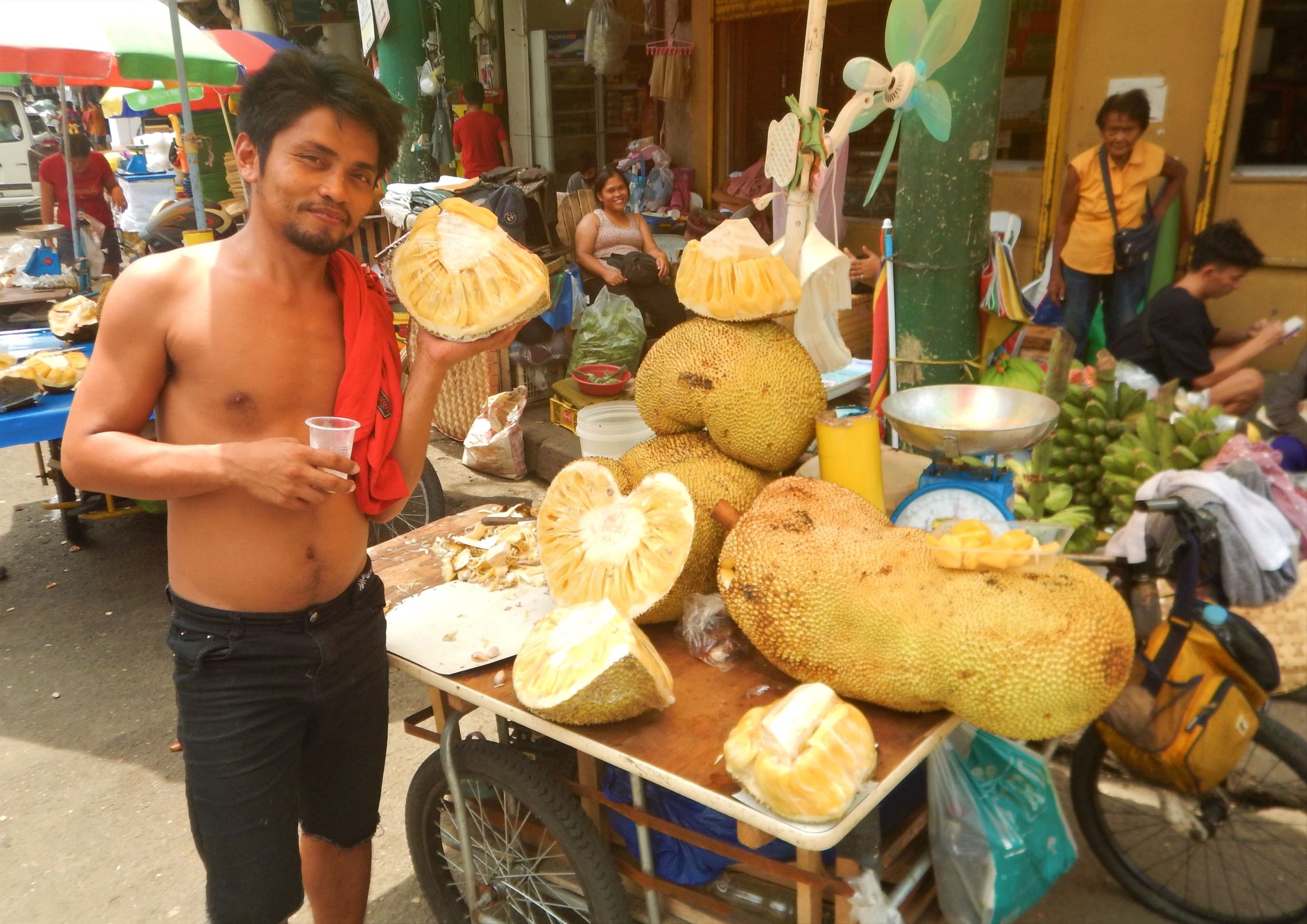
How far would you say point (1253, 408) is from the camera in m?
4.39

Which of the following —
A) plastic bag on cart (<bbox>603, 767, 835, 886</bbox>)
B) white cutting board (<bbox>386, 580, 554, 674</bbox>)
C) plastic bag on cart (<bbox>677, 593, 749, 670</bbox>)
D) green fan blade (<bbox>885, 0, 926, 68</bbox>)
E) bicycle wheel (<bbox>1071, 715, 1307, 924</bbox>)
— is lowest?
bicycle wheel (<bbox>1071, 715, 1307, 924</bbox>)

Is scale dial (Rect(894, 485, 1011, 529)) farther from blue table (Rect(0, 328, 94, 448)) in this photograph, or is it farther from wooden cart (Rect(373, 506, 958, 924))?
blue table (Rect(0, 328, 94, 448))

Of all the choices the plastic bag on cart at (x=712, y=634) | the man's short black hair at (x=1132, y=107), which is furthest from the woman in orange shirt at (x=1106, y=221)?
the plastic bag on cart at (x=712, y=634)

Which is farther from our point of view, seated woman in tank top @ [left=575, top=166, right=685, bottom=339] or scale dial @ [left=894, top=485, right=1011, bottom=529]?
seated woman in tank top @ [left=575, top=166, right=685, bottom=339]

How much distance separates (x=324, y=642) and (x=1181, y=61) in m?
5.60

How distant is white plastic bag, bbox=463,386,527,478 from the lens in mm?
5152

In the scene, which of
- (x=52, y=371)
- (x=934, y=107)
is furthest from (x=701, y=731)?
(x=52, y=371)

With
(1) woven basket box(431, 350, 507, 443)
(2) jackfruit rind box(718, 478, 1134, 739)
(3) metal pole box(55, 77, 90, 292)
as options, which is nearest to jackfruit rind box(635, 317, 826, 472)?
(2) jackfruit rind box(718, 478, 1134, 739)

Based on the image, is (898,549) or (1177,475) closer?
(898,549)

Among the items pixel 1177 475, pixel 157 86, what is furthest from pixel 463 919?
pixel 157 86

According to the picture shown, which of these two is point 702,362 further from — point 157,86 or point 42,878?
point 157,86

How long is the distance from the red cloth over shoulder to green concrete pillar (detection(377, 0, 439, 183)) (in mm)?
7116

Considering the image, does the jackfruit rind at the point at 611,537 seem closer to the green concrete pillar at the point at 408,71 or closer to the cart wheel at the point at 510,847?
the cart wheel at the point at 510,847

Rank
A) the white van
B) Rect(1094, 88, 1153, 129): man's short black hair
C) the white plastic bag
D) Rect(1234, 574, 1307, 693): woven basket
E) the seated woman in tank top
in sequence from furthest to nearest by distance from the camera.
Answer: the white van, the seated woman in tank top, the white plastic bag, Rect(1094, 88, 1153, 129): man's short black hair, Rect(1234, 574, 1307, 693): woven basket
